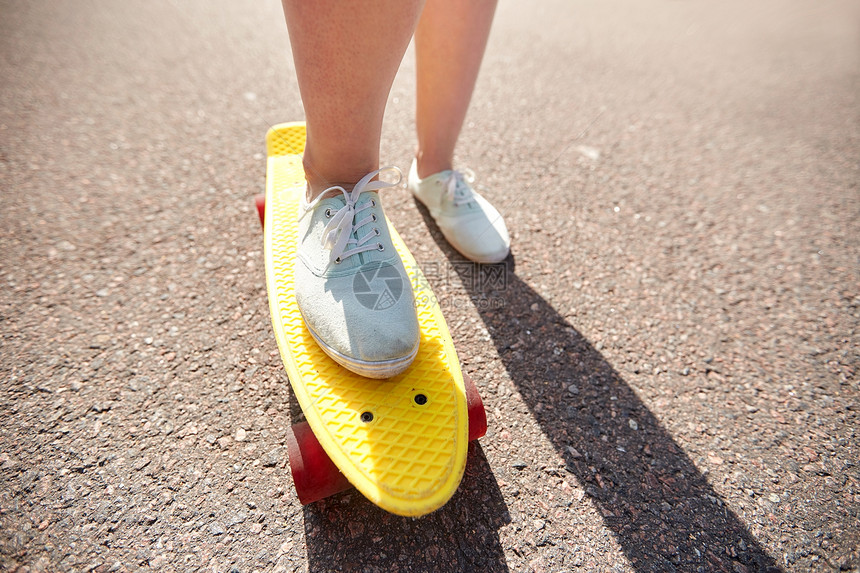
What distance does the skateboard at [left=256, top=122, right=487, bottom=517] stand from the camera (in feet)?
3.47

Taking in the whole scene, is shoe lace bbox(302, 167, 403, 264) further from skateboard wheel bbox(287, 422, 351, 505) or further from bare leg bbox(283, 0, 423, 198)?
skateboard wheel bbox(287, 422, 351, 505)

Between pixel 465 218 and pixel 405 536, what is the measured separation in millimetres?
1169

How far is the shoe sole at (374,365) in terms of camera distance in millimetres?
1183

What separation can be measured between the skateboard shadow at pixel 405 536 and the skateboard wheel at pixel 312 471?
0.28 ft

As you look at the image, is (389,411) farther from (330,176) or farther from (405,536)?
(330,176)

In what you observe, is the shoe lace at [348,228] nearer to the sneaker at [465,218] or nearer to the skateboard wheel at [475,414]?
the skateboard wheel at [475,414]

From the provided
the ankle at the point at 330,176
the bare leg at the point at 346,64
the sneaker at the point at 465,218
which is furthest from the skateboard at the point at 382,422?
the sneaker at the point at 465,218

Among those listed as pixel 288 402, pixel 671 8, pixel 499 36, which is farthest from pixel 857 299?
pixel 671 8

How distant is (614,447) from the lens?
54.9 inches

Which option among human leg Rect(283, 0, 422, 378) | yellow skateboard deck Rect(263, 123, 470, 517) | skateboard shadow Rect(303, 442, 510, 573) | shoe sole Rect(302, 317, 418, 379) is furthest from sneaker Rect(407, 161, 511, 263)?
skateboard shadow Rect(303, 442, 510, 573)

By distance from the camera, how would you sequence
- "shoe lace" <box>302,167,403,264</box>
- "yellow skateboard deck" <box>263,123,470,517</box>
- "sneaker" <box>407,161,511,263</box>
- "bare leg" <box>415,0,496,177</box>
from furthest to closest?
"sneaker" <box>407,161,511,263</box> < "bare leg" <box>415,0,496,177</box> < "shoe lace" <box>302,167,403,264</box> < "yellow skateboard deck" <box>263,123,470,517</box>

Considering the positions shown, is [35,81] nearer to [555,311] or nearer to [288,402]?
[288,402]

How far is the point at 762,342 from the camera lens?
1757 millimetres

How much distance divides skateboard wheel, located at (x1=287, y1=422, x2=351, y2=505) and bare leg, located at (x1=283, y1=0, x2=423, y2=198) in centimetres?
74
